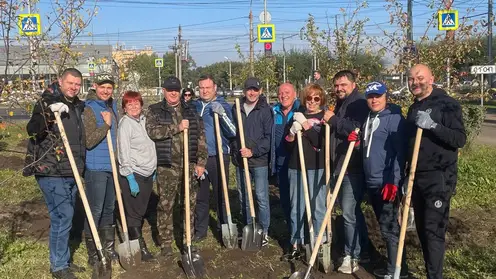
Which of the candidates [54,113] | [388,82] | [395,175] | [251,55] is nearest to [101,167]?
[54,113]

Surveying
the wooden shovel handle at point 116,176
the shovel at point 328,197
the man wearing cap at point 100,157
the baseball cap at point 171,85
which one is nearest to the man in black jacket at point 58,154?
the man wearing cap at point 100,157

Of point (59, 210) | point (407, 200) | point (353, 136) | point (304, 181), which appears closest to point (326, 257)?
point (304, 181)

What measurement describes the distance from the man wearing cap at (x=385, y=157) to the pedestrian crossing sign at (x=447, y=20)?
3023 millimetres

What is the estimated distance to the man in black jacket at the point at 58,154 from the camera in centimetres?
416

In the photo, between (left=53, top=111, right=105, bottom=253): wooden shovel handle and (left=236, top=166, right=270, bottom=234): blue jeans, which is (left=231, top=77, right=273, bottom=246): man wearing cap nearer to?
(left=236, top=166, right=270, bottom=234): blue jeans

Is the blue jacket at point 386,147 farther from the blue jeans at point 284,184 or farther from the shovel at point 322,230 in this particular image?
the blue jeans at point 284,184

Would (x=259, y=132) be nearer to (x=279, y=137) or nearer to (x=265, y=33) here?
(x=279, y=137)

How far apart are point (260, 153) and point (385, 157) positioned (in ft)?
4.95

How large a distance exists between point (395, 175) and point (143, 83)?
32.4ft

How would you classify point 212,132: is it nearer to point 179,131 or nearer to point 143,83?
point 179,131

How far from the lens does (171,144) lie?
5016mm

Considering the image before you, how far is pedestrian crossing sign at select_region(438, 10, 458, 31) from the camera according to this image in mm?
6549

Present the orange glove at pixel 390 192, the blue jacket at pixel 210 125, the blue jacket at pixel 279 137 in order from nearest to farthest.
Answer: the orange glove at pixel 390 192 → the blue jacket at pixel 279 137 → the blue jacket at pixel 210 125

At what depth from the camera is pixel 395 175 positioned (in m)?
4.05
